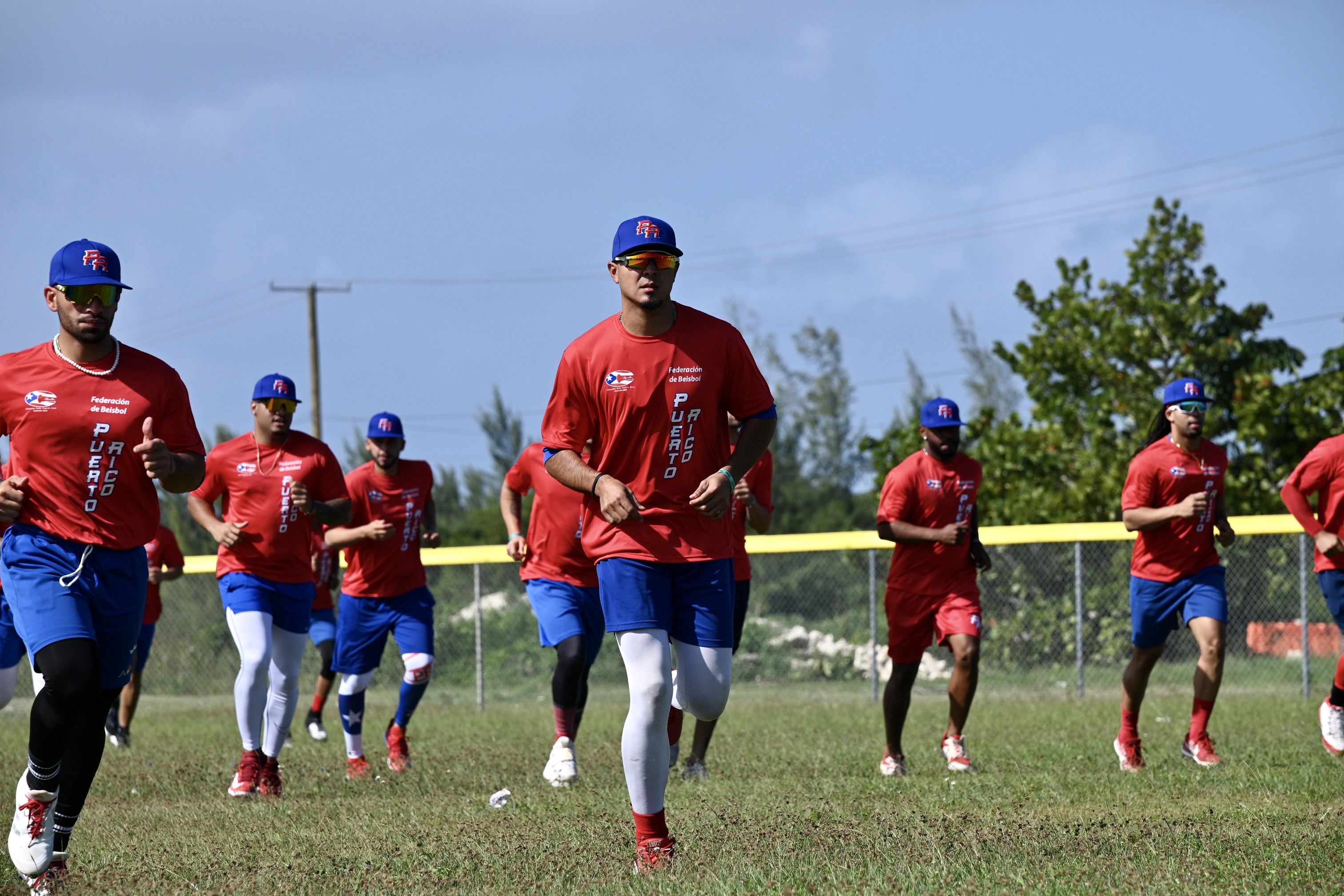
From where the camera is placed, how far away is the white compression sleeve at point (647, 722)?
596 centimetres

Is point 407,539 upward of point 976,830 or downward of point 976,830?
upward

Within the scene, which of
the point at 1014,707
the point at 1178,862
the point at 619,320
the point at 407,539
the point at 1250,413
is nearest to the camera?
the point at 1178,862

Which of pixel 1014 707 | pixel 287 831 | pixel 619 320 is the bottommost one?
pixel 1014 707

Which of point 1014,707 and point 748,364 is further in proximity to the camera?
point 1014,707

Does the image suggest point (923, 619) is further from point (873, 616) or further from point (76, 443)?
point (873, 616)

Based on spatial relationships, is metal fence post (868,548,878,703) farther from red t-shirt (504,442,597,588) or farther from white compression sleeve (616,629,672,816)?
white compression sleeve (616,629,672,816)

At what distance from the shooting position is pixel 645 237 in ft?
19.7

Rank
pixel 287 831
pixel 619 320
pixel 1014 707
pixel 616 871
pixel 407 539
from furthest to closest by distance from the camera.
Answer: pixel 1014 707 < pixel 407 539 < pixel 287 831 < pixel 619 320 < pixel 616 871

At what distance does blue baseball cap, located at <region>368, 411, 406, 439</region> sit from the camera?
37.3 ft

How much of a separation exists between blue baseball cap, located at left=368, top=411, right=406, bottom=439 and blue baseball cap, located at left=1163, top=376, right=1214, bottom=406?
17.9 ft

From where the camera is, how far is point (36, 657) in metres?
A: 6.02

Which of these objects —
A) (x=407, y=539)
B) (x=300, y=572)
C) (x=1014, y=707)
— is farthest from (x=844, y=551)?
(x=300, y=572)

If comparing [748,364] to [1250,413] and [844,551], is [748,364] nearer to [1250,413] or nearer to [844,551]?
[844,551]

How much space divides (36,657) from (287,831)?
5.34ft
